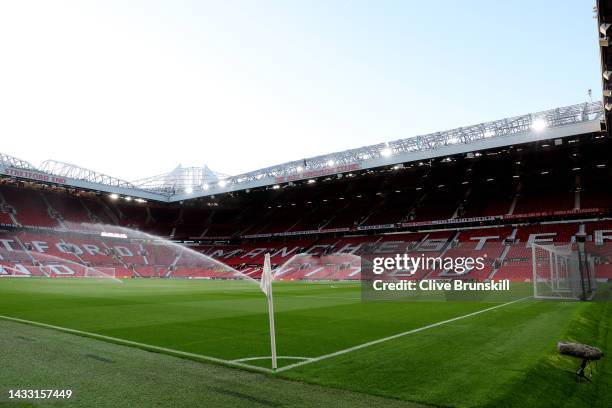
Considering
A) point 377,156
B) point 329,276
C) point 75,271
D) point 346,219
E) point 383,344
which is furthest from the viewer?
point 346,219

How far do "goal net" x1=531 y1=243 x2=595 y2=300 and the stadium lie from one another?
0.17m

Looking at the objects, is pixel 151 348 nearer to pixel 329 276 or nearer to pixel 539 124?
pixel 539 124

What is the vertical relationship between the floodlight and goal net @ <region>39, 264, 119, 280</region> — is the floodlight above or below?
above

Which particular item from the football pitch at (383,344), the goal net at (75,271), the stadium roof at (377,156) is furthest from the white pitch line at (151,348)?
the goal net at (75,271)

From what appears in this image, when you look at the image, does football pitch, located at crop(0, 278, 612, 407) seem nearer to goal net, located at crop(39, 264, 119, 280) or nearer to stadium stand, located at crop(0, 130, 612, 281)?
stadium stand, located at crop(0, 130, 612, 281)

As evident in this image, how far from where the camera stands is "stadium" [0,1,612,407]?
556cm

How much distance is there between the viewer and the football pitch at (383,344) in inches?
208

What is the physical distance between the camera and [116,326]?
10508mm

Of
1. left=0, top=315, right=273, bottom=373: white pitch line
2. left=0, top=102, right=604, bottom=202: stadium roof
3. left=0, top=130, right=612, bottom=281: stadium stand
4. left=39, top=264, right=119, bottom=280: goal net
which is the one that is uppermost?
left=0, top=102, right=604, bottom=202: stadium roof

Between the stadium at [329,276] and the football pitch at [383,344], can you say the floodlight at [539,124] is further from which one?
the football pitch at [383,344]

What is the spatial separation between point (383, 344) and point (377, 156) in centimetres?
3412

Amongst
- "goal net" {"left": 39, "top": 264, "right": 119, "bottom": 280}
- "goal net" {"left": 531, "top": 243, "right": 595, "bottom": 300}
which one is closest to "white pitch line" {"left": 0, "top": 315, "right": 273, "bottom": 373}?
"goal net" {"left": 531, "top": 243, "right": 595, "bottom": 300}

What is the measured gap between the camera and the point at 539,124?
32.2 metres

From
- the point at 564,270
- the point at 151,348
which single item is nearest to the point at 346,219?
the point at 564,270
